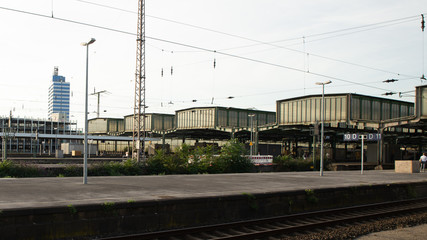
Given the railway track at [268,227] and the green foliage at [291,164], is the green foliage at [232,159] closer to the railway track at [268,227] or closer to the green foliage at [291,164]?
the green foliage at [291,164]

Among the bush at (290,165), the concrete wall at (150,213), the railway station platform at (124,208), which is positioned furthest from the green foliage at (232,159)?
the railway station platform at (124,208)

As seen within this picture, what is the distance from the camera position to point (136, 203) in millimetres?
11602

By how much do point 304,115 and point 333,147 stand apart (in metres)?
18.3

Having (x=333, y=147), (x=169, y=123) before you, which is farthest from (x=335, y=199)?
(x=169, y=123)

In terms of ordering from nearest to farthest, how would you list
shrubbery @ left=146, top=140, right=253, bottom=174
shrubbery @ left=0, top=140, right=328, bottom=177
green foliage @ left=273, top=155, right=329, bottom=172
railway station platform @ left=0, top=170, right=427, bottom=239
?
railway station platform @ left=0, top=170, right=427, bottom=239 → shrubbery @ left=0, top=140, right=328, bottom=177 → shrubbery @ left=146, top=140, right=253, bottom=174 → green foliage @ left=273, top=155, right=329, bottom=172

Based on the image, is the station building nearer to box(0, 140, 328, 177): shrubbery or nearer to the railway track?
box(0, 140, 328, 177): shrubbery

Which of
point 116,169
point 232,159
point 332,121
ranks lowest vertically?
point 116,169

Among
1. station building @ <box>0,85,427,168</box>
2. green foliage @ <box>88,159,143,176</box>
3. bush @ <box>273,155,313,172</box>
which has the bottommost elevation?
bush @ <box>273,155,313,172</box>

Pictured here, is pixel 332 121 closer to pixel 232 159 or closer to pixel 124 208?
pixel 232 159

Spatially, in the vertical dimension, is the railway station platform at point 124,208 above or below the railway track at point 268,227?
above

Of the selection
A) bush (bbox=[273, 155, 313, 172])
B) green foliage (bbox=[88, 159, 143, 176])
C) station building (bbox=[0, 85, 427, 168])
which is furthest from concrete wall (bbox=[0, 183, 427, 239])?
bush (bbox=[273, 155, 313, 172])

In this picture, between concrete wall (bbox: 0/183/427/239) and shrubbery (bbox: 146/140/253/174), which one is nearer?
concrete wall (bbox: 0/183/427/239)

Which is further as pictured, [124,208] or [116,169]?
[116,169]

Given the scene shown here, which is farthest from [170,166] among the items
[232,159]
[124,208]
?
[124,208]
